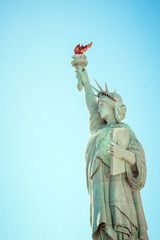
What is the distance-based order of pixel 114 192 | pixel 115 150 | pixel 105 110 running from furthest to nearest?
pixel 105 110, pixel 115 150, pixel 114 192

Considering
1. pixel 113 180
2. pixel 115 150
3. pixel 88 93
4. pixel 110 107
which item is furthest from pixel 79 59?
pixel 113 180

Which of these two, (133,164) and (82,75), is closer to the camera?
(133,164)

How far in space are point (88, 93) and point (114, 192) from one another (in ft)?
14.4

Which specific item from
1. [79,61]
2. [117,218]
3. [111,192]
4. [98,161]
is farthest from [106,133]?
[79,61]

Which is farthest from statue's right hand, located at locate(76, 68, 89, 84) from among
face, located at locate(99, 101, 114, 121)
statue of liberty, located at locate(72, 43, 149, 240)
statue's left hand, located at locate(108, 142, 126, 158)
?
statue's left hand, located at locate(108, 142, 126, 158)

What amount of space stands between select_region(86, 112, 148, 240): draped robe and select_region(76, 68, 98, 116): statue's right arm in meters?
1.54

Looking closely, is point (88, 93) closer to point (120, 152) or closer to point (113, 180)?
point (120, 152)

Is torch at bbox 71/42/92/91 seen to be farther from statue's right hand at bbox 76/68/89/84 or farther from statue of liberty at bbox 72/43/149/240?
statue of liberty at bbox 72/43/149/240

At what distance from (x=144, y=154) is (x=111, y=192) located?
1.60 m

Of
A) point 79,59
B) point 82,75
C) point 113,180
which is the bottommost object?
point 113,180

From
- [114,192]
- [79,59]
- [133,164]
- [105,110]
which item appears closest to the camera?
[114,192]

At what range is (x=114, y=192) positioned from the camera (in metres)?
10.4

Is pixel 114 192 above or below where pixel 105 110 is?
below

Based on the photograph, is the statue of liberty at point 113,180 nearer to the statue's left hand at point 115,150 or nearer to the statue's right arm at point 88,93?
the statue's left hand at point 115,150
